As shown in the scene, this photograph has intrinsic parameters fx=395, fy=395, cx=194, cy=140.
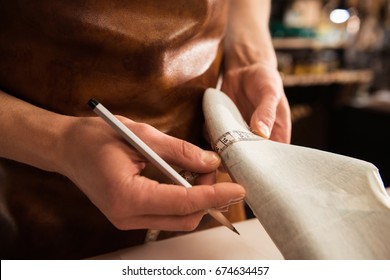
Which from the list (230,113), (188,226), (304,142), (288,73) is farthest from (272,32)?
(188,226)

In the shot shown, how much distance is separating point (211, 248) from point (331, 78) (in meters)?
2.66

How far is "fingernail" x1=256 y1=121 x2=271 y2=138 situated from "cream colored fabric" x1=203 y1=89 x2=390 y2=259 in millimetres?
47

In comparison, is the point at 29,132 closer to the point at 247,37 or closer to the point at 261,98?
the point at 261,98

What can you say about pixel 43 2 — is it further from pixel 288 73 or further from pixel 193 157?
pixel 288 73

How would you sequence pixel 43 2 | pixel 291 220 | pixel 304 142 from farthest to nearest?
pixel 304 142 < pixel 43 2 < pixel 291 220

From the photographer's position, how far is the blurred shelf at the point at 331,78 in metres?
2.68

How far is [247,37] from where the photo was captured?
A: 2.41 ft

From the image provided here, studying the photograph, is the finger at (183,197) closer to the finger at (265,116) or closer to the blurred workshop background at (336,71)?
the finger at (265,116)

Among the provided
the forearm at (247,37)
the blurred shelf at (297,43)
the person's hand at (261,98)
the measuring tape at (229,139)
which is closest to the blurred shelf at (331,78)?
the blurred shelf at (297,43)

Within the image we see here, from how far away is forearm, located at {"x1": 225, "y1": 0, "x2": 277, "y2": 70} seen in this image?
0.71 m

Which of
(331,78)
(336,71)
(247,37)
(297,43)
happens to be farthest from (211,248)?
(336,71)

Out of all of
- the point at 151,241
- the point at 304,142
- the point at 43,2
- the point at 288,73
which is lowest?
the point at 304,142
